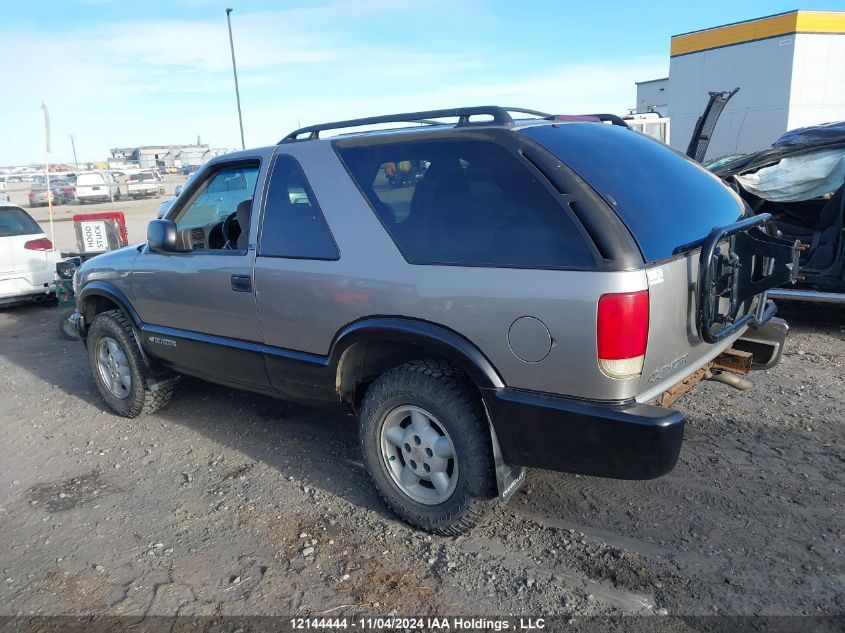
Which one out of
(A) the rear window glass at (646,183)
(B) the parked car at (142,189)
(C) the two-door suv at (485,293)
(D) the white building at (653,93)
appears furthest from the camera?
(B) the parked car at (142,189)

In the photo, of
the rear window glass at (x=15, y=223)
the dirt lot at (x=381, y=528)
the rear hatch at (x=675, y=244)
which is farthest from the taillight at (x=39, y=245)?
the rear hatch at (x=675, y=244)

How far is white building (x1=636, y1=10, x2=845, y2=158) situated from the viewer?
18234 millimetres

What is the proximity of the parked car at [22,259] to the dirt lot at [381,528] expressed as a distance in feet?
14.9

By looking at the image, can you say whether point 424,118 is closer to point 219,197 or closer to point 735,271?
point 735,271

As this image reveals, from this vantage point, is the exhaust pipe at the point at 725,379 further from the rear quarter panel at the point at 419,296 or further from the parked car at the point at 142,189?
the parked car at the point at 142,189

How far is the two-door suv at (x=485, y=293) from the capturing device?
260 cm

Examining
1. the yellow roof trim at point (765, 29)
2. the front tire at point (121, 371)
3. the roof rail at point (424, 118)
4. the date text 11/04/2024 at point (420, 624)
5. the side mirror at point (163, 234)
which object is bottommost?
the date text 11/04/2024 at point (420, 624)

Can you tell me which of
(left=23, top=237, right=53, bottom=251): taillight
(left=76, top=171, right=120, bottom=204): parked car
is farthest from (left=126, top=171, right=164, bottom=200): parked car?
(left=23, top=237, right=53, bottom=251): taillight

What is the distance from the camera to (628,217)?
2.69 meters

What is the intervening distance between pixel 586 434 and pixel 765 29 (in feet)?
66.7

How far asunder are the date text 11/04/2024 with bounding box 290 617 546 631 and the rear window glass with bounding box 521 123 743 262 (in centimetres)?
155

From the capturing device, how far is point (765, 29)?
18656mm

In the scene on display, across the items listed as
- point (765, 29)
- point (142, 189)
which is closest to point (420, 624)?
point (765, 29)

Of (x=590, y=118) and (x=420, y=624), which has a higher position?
(x=590, y=118)
